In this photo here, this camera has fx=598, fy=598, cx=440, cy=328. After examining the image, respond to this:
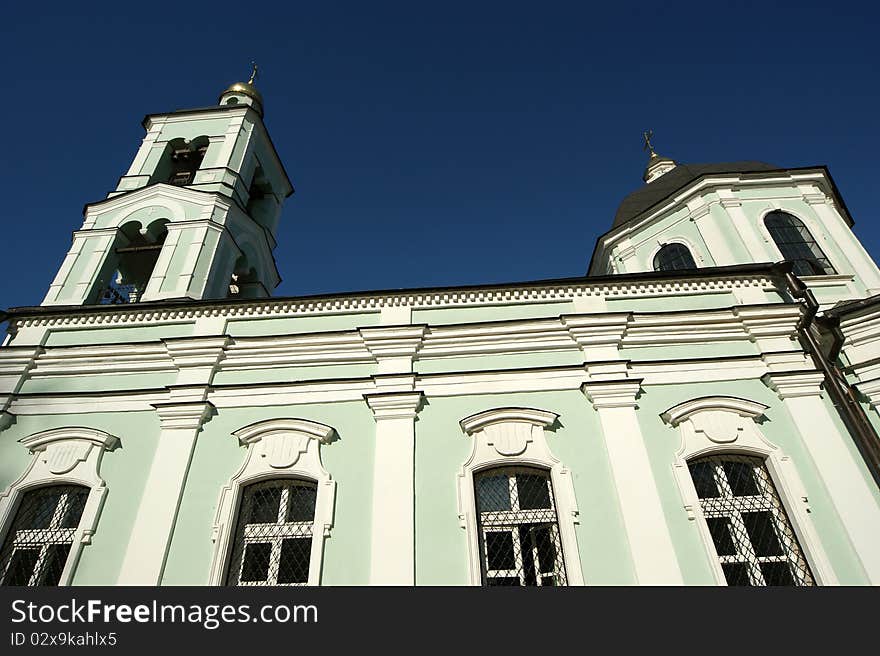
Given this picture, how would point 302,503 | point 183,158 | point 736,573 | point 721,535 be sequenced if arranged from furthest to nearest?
point 183,158, point 302,503, point 721,535, point 736,573

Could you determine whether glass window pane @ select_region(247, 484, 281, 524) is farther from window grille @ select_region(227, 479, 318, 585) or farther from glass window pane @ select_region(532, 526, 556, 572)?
glass window pane @ select_region(532, 526, 556, 572)

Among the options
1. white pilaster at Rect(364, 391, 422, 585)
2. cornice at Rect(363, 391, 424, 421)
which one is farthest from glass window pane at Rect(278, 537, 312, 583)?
cornice at Rect(363, 391, 424, 421)

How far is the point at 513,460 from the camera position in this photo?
7367 millimetres

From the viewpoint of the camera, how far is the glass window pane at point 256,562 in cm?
686

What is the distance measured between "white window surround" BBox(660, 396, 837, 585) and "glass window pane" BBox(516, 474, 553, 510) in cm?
154

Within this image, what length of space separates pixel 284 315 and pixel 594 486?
5210 mm

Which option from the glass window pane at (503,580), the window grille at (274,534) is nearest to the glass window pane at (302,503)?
the window grille at (274,534)

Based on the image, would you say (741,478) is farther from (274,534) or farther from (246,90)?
(246,90)

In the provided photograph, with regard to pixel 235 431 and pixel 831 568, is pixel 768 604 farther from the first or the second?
pixel 235 431

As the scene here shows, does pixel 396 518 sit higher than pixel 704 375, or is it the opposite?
pixel 704 375

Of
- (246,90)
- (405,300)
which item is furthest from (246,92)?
(405,300)

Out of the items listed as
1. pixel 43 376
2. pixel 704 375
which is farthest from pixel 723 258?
pixel 43 376

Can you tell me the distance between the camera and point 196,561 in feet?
22.2

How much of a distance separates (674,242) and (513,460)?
7141 millimetres
